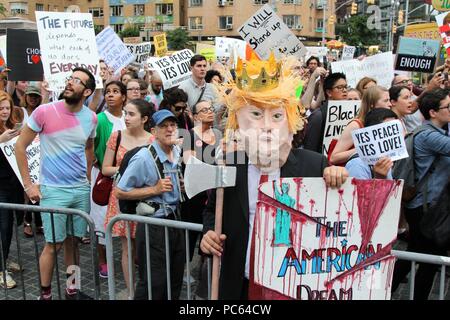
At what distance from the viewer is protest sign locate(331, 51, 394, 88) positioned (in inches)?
292

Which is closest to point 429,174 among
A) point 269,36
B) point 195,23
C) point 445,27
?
point 269,36

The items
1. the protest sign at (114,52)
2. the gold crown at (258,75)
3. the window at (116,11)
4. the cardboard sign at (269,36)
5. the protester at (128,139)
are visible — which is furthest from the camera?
the window at (116,11)

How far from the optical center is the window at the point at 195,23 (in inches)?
2491

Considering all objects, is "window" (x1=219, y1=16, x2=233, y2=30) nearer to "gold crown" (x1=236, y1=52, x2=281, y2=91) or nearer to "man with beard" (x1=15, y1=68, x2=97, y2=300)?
"man with beard" (x1=15, y1=68, x2=97, y2=300)

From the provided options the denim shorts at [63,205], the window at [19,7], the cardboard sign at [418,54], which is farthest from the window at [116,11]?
the denim shorts at [63,205]

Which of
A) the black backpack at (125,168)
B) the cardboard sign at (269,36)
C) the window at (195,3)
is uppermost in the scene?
the window at (195,3)

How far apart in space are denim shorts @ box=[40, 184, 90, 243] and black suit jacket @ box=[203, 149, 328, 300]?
1.89 m

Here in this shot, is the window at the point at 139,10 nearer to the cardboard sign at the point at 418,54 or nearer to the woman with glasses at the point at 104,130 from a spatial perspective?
the cardboard sign at the point at 418,54

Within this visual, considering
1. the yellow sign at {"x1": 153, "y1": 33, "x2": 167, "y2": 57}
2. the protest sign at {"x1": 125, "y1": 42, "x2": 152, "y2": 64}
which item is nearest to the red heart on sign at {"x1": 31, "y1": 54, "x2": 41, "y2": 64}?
the yellow sign at {"x1": 153, "y1": 33, "x2": 167, "y2": 57}

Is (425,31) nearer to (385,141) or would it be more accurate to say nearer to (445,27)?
(445,27)

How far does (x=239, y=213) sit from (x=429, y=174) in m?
2.36

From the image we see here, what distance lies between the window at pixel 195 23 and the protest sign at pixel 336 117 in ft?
198

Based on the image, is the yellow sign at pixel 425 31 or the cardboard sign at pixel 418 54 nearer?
the cardboard sign at pixel 418 54

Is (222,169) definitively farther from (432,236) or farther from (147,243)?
(432,236)
